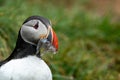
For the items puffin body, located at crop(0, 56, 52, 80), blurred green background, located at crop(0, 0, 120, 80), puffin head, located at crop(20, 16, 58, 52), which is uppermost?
puffin head, located at crop(20, 16, 58, 52)

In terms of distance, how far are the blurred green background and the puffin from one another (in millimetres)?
966

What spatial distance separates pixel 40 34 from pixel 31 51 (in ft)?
0.50

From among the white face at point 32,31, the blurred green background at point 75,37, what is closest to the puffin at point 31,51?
the white face at point 32,31

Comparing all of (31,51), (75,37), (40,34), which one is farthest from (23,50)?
(75,37)

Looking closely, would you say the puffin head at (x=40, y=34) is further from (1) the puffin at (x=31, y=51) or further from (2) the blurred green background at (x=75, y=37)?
(2) the blurred green background at (x=75, y=37)

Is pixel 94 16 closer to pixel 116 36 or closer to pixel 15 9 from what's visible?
pixel 116 36

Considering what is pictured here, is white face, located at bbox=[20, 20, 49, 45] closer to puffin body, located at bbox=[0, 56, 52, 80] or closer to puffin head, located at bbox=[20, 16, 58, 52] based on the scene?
puffin head, located at bbox=[20, 16, 58, 52]

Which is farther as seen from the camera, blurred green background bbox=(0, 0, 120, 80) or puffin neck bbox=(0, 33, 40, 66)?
blurred green background bbox=(0, 0, 120, 80)

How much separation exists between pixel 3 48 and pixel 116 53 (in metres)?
2.04

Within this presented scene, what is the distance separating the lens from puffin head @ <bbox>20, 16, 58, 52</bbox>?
3.80 metres

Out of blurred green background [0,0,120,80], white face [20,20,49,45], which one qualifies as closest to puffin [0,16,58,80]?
white face [20,20,49,45]

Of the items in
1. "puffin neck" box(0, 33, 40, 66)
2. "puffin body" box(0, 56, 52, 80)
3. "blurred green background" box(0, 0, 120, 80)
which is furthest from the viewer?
"blurred green background" box(0, 0, 120, 80)

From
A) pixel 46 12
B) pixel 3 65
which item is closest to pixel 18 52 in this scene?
pixel 3 65

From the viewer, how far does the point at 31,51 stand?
3906mm
